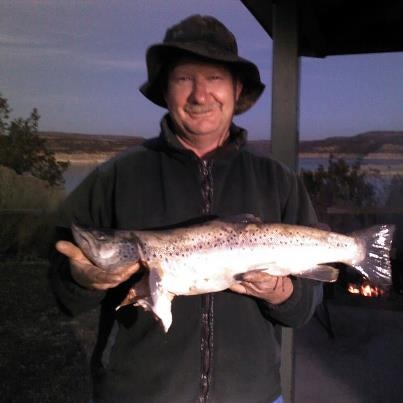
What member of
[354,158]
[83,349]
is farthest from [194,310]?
[83,349]

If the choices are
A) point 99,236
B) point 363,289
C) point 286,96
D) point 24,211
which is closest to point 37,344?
point 24,211

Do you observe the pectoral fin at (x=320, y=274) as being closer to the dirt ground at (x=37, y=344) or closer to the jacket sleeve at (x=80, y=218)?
the jacket sleeve at (x=80, y=218)

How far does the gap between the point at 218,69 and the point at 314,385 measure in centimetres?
347

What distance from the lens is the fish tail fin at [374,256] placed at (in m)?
2.72

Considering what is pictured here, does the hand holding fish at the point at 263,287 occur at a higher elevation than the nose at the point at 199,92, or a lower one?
lower

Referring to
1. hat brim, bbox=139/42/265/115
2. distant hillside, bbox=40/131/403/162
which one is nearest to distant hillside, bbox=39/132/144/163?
distant hillside, bbox=40/131/403/162

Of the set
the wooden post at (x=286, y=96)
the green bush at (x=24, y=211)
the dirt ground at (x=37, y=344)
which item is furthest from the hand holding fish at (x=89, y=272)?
the green bush at (x=24, y=211)

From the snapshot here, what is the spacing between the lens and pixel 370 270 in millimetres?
2734

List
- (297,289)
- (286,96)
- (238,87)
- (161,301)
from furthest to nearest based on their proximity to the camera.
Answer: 1. (286,96)
2. (238,87)
3. (297,289)
4. (161,301)

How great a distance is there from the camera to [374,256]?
274cm

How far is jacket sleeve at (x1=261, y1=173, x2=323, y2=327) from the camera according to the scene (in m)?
2.44

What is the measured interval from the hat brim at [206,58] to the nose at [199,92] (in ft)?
0.36

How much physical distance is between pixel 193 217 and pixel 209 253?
169 mm

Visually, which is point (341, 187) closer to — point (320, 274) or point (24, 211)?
point (320, 274)
